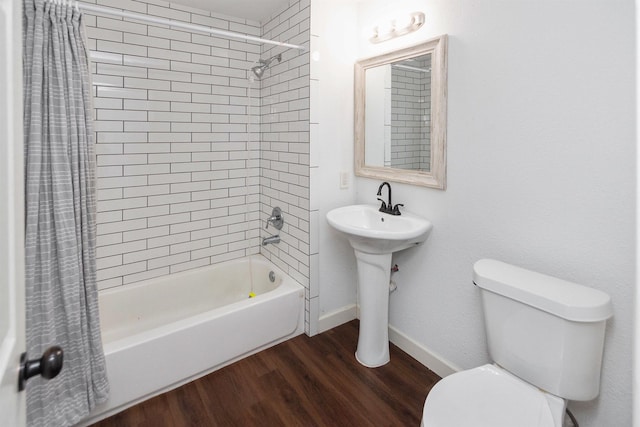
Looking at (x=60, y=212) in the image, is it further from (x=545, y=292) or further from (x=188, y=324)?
(x=545, y=292)

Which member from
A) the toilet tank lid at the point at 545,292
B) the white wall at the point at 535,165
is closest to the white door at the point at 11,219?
the toilet tank lid at the point at 545,292

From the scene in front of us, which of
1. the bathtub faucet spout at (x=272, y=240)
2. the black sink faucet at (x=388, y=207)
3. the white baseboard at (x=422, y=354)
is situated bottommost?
the white baseboard at (x=422, y=354)

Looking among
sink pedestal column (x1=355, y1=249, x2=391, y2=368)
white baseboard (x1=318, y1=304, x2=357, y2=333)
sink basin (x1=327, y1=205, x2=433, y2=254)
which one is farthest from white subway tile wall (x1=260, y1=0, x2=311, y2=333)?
sink pedestal column (x1=355, y1=249, x2=391, y2=368)

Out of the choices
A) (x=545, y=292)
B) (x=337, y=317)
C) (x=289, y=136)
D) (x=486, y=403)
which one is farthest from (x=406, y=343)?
(x=289, y=136)

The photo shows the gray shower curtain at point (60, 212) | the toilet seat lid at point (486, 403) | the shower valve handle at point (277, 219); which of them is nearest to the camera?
the toilet seat lid at point (486, 403)

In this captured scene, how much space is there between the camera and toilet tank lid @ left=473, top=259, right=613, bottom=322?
120 centimetres

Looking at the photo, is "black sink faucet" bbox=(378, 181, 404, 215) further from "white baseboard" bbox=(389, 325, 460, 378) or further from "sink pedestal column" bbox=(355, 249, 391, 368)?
"white baseboard" bbox=(389, 325, 460, 378)

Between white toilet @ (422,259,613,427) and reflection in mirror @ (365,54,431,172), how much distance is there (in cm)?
90

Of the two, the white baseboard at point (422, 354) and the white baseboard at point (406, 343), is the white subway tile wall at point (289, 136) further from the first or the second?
the white baseboard at point (422, 354)

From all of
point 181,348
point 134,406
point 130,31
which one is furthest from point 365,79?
point 134,406

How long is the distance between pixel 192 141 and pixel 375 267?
167cm

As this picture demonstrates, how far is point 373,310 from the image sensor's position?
2137 mm

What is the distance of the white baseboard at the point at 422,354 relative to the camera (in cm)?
203

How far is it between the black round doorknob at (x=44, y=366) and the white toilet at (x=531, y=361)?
111 cm
